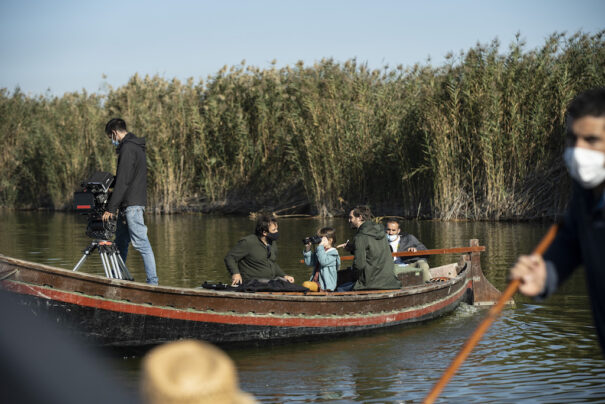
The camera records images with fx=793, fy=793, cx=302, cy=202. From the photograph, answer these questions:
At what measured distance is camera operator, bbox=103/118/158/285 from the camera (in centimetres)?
763

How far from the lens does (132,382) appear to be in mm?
6105

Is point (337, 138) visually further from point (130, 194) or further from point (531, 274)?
point (531, 274)

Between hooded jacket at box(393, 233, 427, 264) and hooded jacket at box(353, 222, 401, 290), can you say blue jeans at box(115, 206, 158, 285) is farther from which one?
hooded jacket at box(393, 233, 427, 264)

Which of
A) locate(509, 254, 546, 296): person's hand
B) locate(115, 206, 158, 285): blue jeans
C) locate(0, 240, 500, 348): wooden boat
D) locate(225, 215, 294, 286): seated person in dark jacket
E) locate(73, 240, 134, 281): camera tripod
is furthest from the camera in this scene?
locate(225, 215, 294, 286): seated person in dark jacket

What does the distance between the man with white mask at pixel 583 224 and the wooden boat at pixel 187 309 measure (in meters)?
4.54

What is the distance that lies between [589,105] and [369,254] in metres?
6.15

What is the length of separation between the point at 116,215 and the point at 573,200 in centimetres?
604

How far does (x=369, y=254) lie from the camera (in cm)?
821

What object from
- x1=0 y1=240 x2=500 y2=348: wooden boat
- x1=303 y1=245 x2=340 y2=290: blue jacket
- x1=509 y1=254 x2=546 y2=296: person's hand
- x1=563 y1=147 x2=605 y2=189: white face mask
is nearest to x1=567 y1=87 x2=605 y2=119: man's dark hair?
x1=563 y1=147 x2=605 y2=189: white face mask

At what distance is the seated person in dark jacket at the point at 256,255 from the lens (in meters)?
7.75

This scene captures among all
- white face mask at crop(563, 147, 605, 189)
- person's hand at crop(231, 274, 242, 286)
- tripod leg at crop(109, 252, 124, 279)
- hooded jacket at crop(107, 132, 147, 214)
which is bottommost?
person's hand at crop(231, 274, 242, 286)

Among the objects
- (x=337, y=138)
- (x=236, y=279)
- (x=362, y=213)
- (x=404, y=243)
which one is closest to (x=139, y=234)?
(x=236, y=279)

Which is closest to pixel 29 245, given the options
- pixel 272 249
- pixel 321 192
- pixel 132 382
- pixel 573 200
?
pixel 321 192

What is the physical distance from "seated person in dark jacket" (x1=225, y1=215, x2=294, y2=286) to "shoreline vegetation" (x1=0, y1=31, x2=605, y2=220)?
10.9 metres
